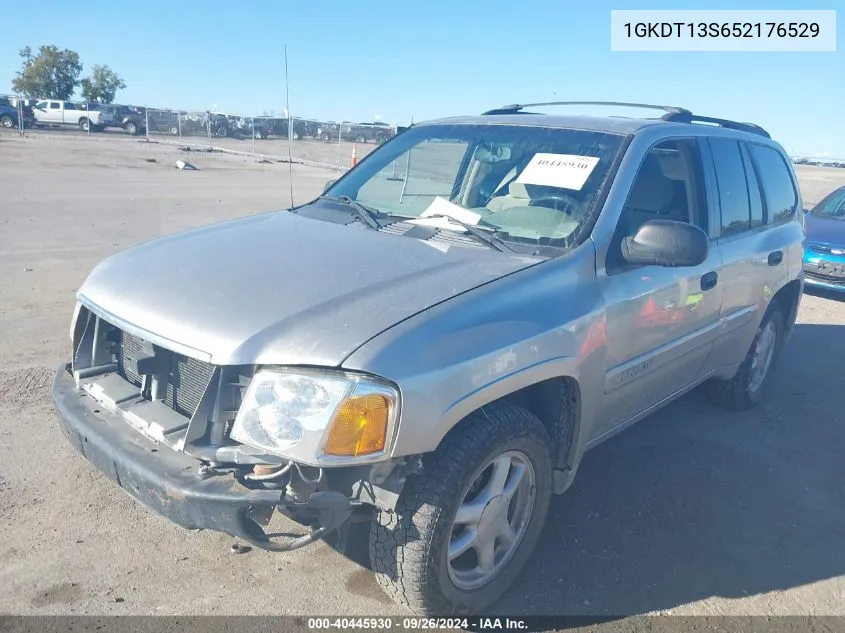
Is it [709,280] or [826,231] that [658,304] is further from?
[826,231]

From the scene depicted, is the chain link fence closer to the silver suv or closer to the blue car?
the blue car

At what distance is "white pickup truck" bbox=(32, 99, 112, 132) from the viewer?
39.6 meters

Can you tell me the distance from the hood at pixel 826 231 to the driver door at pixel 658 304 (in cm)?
602

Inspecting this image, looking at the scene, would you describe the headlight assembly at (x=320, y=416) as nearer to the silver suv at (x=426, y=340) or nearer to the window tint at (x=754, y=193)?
the silver suv at (x=426, y=340)

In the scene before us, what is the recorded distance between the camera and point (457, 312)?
250 centimetres

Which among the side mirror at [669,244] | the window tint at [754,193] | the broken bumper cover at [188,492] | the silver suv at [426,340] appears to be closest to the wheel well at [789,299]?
the window tint at [754,193]

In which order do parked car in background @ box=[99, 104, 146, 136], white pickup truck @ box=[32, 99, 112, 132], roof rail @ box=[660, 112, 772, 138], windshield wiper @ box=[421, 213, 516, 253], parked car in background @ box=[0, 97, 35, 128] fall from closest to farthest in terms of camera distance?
windshield wiper @ box=[421, 213, 516, 253] → roof rail @ box=[660, 112, 772, 138] → parked car in background @ box=[0, 97, 35, 128] → white pickup truck @ box=[32, 99, 112, 132] → parked car in background @ box=[99, 104, 146, 136]

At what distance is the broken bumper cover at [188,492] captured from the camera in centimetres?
229

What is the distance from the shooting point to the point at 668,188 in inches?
151

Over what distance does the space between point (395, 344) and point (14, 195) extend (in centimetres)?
1261

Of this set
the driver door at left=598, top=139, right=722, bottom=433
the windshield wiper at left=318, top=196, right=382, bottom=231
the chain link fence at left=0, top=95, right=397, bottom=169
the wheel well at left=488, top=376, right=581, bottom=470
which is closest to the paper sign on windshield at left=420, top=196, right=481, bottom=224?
the windshield wiper at left=318, top=196, right=382, bottom=231

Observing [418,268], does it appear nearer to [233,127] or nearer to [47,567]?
[47,567]

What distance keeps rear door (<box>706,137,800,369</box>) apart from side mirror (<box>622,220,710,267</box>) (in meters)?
1.05

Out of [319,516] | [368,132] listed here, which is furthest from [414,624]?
[368,132]
